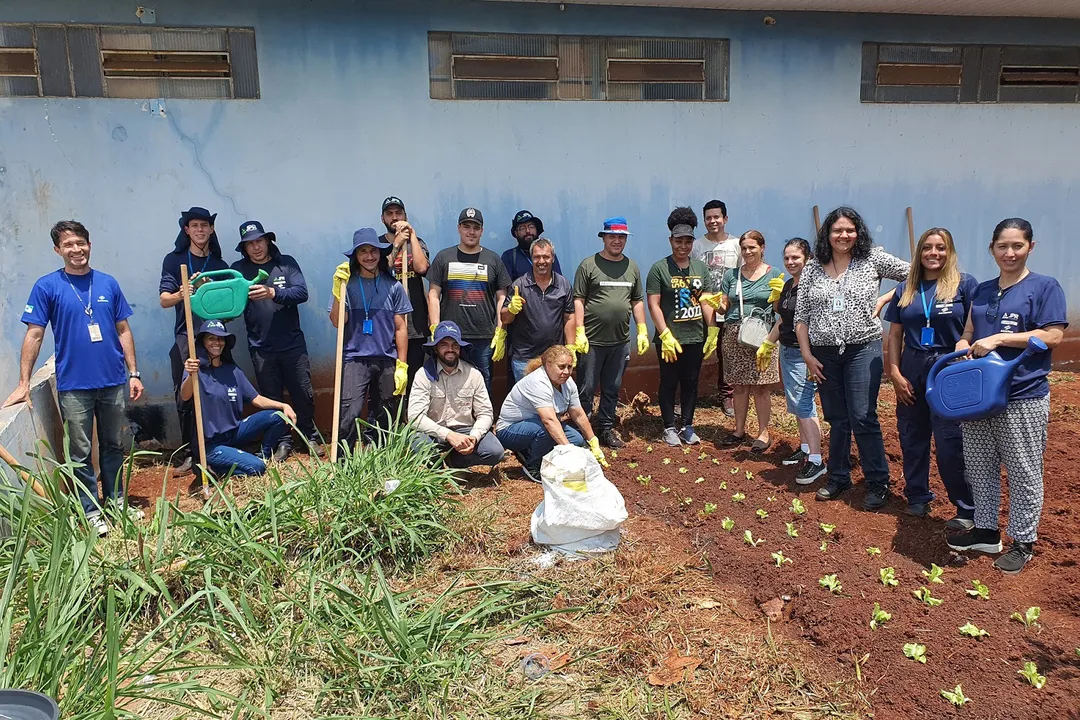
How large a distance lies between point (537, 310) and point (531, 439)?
3.23 ft

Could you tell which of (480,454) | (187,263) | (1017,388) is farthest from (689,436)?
(187,263)

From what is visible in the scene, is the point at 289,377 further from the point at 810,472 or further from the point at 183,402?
the point at 810,472

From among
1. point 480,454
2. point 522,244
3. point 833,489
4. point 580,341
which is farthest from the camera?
point 522,244

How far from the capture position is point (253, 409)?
568 centimetres

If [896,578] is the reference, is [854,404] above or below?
above

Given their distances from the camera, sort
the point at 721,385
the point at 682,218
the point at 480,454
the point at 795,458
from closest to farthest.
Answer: the point at 480,454
the point at 795,458
the point at 682,218
the point at 721,385

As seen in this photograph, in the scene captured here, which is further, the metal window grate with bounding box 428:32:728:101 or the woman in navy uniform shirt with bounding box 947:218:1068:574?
the metal window grate with bounding box 428:32:728:101

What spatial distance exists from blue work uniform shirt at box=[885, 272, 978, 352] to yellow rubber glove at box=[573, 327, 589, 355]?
7.11ft

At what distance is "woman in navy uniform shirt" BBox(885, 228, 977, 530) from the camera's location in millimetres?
3811

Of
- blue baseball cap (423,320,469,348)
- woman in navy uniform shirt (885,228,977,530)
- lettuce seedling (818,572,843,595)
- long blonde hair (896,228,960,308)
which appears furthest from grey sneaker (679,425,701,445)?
lettuce seedling (818,572,843,595)

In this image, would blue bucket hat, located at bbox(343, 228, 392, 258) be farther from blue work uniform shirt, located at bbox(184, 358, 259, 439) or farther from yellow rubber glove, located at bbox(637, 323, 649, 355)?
yellow rubber glove, located at bbox(637, 323, 649, 355)

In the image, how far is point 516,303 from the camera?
5273 mm

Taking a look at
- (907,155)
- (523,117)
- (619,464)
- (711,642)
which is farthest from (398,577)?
(907,155)

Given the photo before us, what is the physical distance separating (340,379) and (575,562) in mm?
2094
